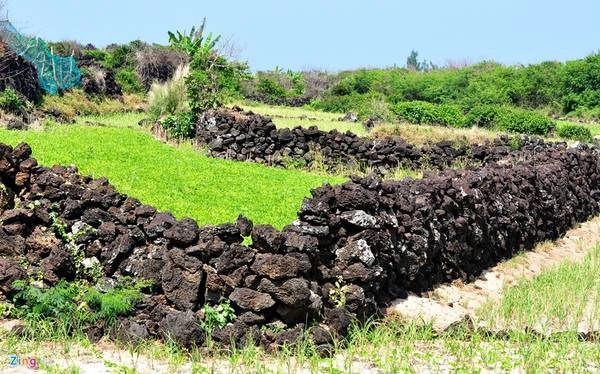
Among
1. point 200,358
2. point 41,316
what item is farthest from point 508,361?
point 41,316

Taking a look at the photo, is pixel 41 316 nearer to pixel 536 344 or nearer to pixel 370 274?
pixel 370 274

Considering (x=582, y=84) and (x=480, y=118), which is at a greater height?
(x=582, y=84)

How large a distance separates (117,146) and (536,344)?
11.6 metres

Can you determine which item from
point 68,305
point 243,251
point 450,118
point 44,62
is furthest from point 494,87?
point 68,305

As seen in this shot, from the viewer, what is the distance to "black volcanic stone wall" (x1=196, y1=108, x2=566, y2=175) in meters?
22.2

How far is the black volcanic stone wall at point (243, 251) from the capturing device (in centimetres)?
816

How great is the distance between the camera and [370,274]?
9.10 m

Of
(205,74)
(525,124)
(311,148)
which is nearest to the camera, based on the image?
(311,148)

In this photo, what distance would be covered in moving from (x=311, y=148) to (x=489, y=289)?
10852 millimetres

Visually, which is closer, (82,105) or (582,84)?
(82,105)

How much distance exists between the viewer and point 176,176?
1516 centimetres

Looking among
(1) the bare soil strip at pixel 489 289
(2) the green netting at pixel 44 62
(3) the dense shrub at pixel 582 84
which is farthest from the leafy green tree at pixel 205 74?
(3) the dense shrub at pixel 582 84

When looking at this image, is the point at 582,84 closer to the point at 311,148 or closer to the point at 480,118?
the point at 480,118

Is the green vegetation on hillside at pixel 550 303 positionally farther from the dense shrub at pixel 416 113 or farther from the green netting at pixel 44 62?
the green netting at pixel 44 62
